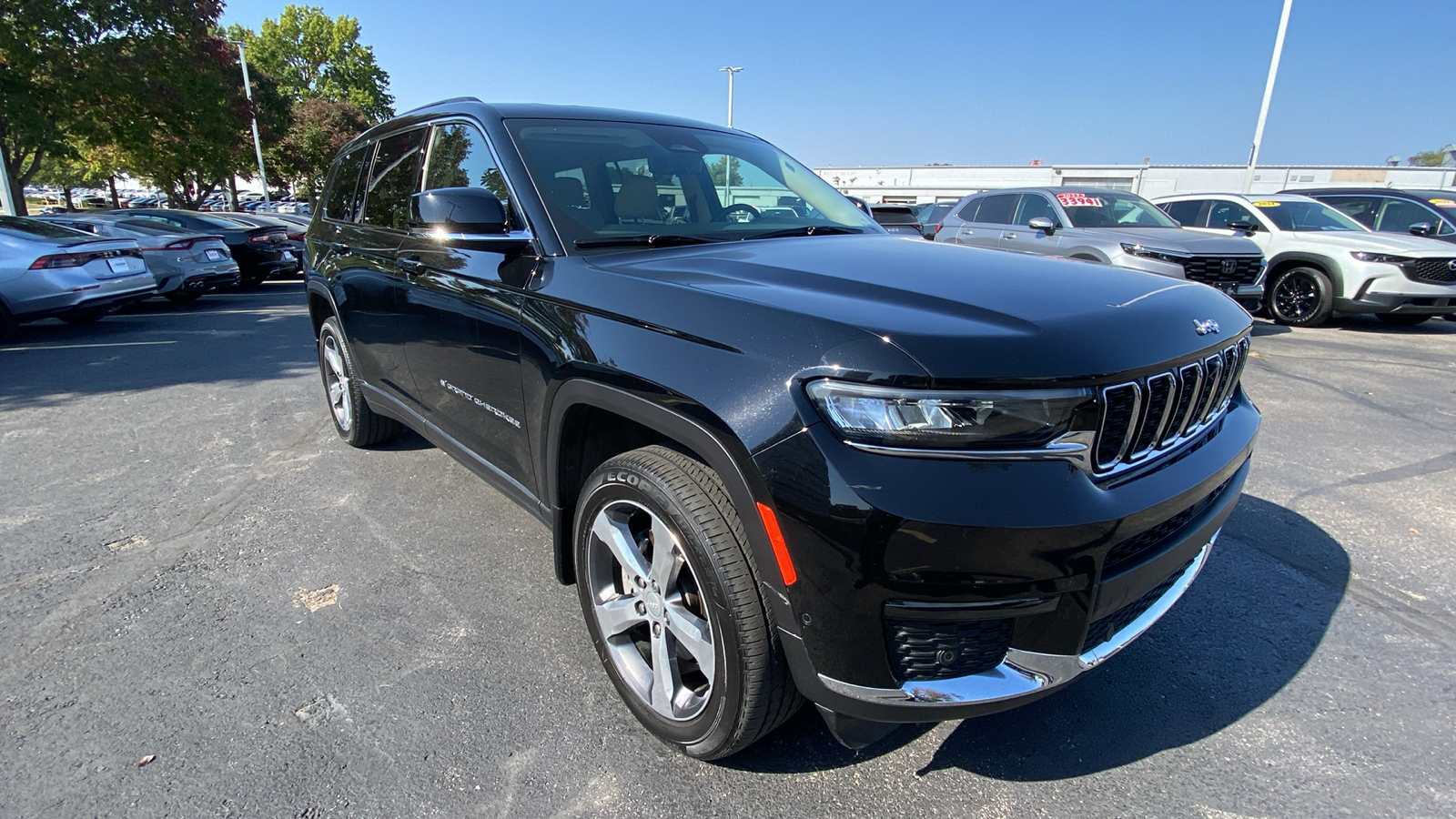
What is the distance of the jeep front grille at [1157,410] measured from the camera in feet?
5.33

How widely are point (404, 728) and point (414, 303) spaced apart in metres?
1.73

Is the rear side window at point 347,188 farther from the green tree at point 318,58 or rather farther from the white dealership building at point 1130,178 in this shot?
the green tree at point 318,58

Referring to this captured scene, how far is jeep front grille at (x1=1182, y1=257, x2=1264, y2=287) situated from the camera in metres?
8.07

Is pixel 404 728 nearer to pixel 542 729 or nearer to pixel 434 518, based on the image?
pixel 542 729

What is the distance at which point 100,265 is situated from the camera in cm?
857

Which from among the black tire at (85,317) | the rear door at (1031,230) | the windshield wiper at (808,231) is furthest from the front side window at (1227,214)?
the black tire at (85,317)

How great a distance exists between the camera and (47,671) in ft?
7.97

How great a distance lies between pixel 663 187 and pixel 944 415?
5.53 feet

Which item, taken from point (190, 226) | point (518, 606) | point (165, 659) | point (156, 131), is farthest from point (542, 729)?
point (156, 131)

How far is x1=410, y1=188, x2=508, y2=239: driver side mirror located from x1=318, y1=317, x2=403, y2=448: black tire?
2.12 metres

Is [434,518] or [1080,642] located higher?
[1080,642]

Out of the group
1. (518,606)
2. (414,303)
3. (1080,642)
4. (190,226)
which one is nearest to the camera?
(1080,642)

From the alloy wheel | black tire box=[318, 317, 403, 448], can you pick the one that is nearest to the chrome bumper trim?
the alloy wheel

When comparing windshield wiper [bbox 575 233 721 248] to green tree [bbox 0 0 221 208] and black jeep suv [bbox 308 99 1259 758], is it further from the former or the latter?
green tree [bbox 0 0 221 208]
